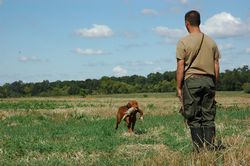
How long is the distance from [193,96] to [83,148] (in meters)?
2.91

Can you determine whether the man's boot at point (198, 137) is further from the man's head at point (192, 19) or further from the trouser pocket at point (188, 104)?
the man's head at point (192, 19)

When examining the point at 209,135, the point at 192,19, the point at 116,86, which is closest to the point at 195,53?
the point at 192,19

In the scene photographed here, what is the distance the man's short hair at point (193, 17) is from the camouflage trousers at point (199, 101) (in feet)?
2.94

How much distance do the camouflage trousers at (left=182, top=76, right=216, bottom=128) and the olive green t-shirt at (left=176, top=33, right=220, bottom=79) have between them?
0.13 m

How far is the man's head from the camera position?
7582mm

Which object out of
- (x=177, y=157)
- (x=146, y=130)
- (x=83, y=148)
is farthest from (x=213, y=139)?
(x=146, y=130)

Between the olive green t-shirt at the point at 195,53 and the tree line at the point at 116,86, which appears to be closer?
the olive green t-shirt at the point at 195,53

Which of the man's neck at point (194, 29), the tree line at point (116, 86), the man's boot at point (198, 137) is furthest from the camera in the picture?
the tree line at point (116, 86)

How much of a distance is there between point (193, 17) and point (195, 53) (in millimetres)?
587

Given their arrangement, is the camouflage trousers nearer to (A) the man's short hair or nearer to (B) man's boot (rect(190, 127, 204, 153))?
(B) man's boot (rect(190, 127, 204, 153))

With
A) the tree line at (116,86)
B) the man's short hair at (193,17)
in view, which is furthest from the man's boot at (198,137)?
the tree line at (116,86)

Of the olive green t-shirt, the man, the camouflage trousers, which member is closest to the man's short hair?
the man

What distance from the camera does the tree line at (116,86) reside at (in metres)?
92.7

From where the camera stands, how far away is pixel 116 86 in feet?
325
